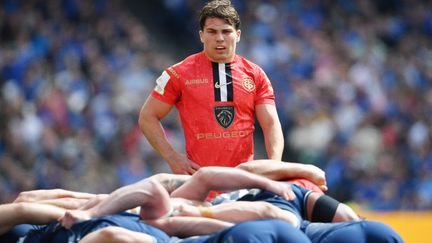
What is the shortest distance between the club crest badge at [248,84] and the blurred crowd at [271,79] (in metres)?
5.10

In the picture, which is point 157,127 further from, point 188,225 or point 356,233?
point 356,233

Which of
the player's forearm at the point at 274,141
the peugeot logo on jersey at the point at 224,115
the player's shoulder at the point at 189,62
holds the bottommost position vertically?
the player's forearm at the point at 274,141

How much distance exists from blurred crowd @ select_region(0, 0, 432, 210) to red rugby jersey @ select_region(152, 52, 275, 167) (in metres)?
4.91

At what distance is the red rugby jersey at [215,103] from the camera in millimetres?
6918

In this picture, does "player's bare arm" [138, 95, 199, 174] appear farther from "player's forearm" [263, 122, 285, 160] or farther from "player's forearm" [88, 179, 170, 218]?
"player's forearm" [88, 179, 170, 218]

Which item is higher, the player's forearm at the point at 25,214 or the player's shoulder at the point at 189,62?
the player's shoulder at the point at 189,62

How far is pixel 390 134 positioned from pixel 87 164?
4.10 metres

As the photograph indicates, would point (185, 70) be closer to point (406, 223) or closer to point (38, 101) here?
point (406, 223)

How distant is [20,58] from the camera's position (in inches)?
503

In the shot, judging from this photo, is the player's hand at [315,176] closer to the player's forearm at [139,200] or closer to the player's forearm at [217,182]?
the player's forearm at [217,182]

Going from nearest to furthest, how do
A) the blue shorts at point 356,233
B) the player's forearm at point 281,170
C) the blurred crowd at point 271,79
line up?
the blue shorts at point 356,233 → the player's forearm at point 281,170 → the blurred crowd at point 271,79

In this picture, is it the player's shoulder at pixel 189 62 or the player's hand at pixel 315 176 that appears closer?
the player's hand at pixel 315 176

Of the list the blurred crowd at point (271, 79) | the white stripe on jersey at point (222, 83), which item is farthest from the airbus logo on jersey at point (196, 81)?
the blurred crowd at point (271, 79)

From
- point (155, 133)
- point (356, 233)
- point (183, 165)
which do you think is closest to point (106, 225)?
point (356, 233)
